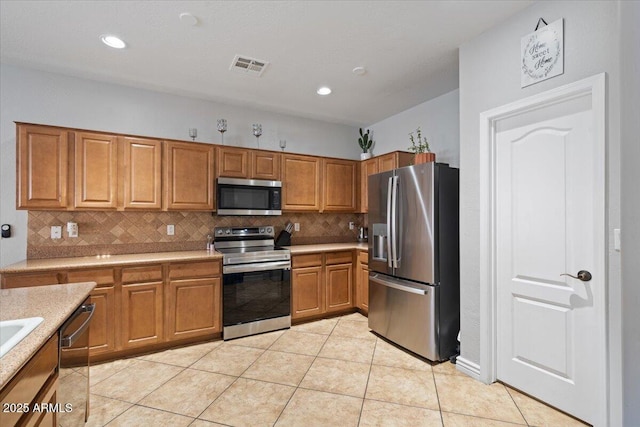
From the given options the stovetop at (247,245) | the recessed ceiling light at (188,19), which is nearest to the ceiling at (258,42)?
the recessed ceiling light at (188,19)

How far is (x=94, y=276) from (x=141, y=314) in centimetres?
54

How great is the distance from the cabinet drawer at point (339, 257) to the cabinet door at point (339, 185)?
0.68 metres

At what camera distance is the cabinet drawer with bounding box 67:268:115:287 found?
266 centimetres

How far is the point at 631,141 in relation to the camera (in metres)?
0.45

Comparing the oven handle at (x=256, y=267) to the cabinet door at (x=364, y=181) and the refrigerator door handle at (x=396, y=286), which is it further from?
the cabinet door at (x=364, y=181)

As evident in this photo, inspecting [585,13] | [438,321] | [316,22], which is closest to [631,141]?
[585,13]

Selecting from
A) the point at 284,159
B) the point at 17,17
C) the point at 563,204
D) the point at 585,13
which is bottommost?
the point at 563,204

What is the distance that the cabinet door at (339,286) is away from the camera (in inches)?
154

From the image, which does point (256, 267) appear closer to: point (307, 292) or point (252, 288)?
point (252, 288)

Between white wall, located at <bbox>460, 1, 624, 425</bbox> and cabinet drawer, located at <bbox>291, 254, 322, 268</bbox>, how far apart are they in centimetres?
176

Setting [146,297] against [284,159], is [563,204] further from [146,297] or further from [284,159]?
[146,297]

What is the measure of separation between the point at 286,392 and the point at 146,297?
5.34 feet

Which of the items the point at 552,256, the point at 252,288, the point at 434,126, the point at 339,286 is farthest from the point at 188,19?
the point at 339,286

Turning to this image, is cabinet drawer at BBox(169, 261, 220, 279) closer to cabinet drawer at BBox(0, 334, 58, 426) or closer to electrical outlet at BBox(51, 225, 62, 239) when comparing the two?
electrical outlet at BBox(51, 225, 62, 239)
